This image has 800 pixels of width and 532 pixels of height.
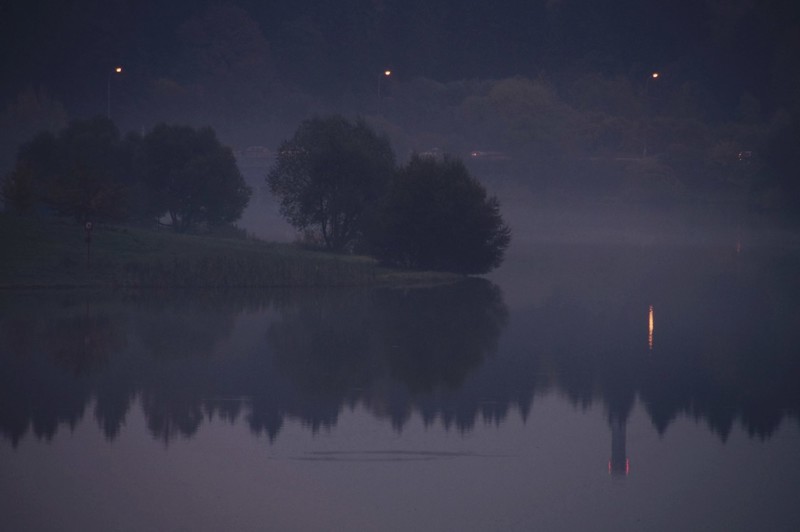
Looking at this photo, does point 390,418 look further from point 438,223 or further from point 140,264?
point 438,223

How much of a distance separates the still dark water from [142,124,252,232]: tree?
27626 millimetres

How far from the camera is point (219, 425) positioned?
1975cm

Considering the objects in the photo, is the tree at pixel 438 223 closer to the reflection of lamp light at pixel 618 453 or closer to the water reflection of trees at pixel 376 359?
the water reflection of trees at pixel 376 359

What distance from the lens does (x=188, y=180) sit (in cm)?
6481

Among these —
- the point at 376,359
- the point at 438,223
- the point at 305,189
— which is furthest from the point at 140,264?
the point at 376,359

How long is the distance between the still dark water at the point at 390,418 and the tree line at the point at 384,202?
14311 mm

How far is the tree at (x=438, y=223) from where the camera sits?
51.4m

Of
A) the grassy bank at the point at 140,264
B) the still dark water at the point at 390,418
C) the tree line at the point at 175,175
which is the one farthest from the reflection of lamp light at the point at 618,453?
the tree line at the point at 175,175

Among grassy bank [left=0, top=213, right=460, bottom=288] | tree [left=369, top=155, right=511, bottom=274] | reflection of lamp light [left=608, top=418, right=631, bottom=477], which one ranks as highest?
tree [left=369, top=155, right=511, bottom=274]

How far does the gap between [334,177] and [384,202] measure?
6.94m

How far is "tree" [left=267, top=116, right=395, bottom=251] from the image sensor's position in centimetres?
5912

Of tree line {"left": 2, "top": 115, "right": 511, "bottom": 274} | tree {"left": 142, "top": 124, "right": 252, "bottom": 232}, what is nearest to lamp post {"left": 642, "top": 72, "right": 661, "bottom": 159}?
tree line {"left": 2, "top": 115, "right": 511, "bottom": 274}

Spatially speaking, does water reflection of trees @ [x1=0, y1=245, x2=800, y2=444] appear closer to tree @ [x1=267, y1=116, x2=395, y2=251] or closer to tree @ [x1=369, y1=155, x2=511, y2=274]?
tree @ [x1=369, y1=155, x2=511, y2=274]

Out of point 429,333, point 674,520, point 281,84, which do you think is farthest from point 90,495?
A: point 281,84
